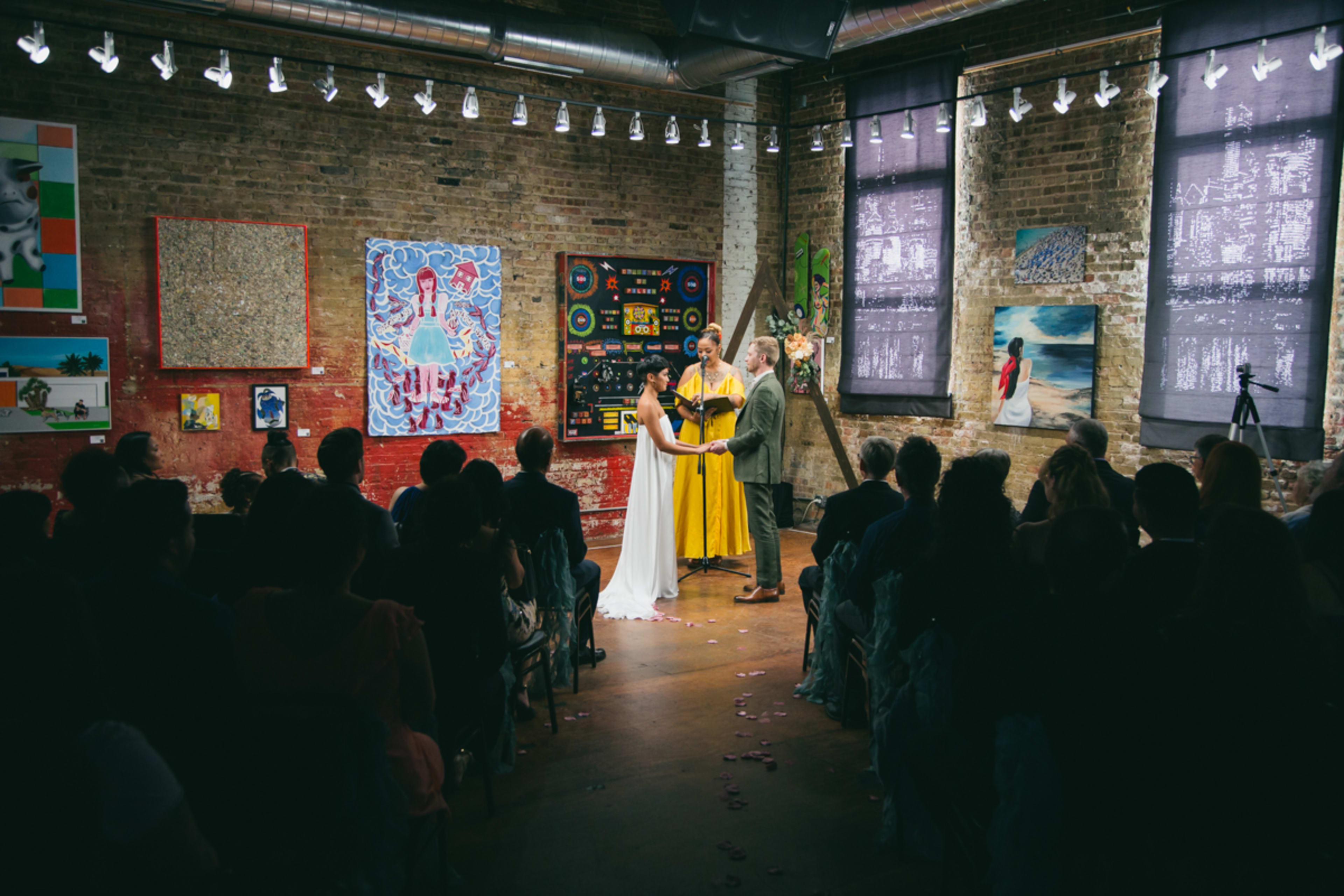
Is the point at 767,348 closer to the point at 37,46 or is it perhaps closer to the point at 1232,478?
the point at 1232,478

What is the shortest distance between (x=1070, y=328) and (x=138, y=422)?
6.87 meters

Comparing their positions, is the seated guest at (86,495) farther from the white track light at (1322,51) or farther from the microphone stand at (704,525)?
the white track light at (1322,51)

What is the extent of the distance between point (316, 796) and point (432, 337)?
20.0ft

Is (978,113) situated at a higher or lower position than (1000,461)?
higher

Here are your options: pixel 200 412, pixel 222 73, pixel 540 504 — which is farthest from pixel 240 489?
pixel 222 73

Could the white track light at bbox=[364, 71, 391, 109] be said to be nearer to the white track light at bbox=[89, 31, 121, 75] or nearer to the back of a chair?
the white track light at bbox=[89, 31, 121, 75]

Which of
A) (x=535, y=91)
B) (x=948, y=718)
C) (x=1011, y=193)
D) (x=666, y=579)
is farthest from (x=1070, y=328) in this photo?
(x=948, y=718)

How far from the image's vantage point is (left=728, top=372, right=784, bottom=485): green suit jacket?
21.0ft

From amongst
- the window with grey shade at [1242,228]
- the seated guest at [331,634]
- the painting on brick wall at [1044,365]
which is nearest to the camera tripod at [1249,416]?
the window with grey shade at [1242,228]

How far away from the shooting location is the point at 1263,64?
5844mm

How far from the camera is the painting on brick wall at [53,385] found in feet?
20.5

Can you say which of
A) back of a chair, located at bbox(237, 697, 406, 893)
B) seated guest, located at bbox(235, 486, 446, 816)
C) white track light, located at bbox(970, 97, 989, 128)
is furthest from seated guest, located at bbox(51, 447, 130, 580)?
white track light, located at bbox(970, 97, 989, 128)

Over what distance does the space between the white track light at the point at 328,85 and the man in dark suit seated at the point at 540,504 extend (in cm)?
327

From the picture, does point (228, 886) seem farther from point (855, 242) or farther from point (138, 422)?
point (855, 242)
